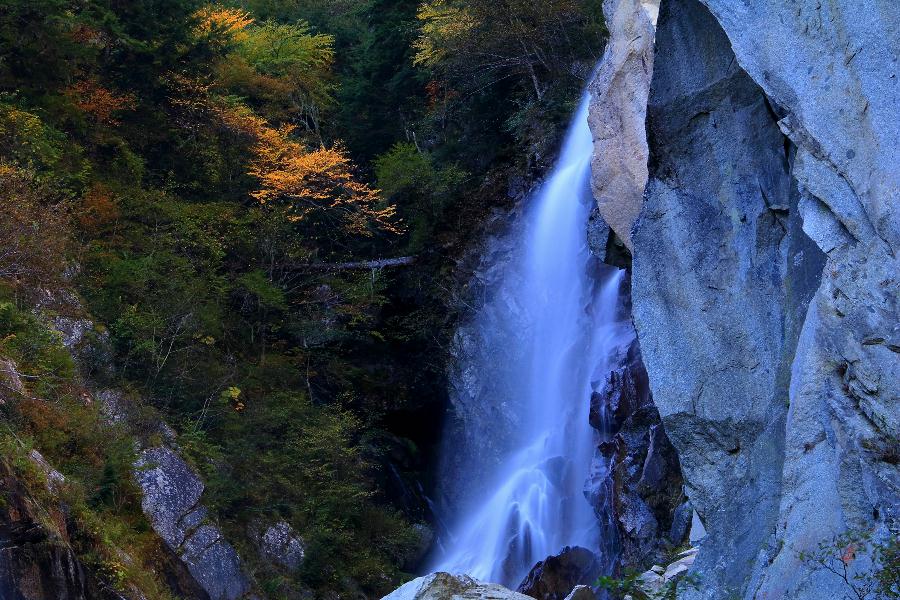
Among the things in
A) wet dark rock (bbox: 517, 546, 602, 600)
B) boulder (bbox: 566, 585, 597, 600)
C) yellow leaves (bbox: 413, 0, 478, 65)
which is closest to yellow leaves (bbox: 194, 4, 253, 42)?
yellow leaves (bbox: 413, 0, 478, 65)

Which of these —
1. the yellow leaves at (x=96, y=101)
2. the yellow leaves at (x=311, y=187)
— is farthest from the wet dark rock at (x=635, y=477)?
the yellow leaves at (x=96, y=101)

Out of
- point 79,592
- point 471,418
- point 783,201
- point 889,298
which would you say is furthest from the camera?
point 471,418

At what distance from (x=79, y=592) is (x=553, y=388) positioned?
1041 centimetres

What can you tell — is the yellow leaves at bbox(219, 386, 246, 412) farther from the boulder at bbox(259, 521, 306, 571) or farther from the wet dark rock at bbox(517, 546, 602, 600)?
the wet dark rock at bbox(517, 546, 602, 600)

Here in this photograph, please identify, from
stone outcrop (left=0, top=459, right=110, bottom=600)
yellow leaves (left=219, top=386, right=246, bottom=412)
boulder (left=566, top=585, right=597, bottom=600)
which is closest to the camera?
stone outcrop (left=0, top=459, right=110, bottom=600)

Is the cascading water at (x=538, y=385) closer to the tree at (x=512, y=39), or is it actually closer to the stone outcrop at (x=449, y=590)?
the tree at (x=512, y=39)

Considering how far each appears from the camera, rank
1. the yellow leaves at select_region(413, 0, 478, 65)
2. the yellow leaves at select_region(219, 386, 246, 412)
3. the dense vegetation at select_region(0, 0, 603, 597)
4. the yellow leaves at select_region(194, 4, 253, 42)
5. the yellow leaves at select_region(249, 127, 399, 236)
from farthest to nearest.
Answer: the yellow leaves at select_region(413, 0, 478, 65) → the yellow leaves at select_region(249, 127, 399, 236) → the yellow leaves at select_region(194, 4, 253, 42) → the yellow leaves at select_region(219, 386, 246, 412) → the dense vegetation at select_region(0, 0, 603, 597)

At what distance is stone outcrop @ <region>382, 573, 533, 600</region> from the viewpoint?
9.00 metres

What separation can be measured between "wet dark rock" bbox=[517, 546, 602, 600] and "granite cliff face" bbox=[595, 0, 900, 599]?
619 centimetres

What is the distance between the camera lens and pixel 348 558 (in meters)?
16.0

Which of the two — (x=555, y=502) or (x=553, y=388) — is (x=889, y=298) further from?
(x=553, y=388)

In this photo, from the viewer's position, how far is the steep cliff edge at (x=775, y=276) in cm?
627

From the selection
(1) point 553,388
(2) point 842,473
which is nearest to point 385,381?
(1) point 553,388

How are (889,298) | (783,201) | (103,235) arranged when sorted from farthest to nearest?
(103,235), (783,201), (889,298)
